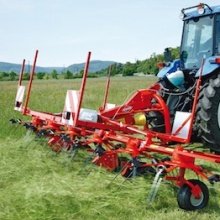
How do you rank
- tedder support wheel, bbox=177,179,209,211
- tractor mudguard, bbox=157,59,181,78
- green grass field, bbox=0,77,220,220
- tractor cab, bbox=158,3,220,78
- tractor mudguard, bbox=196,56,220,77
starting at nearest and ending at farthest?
green grass field, bbox=0,77,220,220, tedder support wheel, bbox=177,179,209,211, tractor mudguard, bbox=196,56,220,77, tractor cab, bbox=158,3,220,78, tractor mudguard, bbox=157,59,181,78

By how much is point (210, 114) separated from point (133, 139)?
4.82ft

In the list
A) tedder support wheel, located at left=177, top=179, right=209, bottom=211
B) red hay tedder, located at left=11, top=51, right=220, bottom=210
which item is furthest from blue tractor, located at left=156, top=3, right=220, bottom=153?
tedder support wheel, located at left=177, top=179, right=209, bottom=211

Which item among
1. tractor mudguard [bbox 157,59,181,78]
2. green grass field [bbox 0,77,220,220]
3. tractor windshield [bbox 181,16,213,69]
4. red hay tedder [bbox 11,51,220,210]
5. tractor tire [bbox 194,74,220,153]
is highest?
tractor windshield [bbox 181,16,213,69]

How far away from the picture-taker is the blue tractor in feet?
19.4

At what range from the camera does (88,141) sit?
5445mm

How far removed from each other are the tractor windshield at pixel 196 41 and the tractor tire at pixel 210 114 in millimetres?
995

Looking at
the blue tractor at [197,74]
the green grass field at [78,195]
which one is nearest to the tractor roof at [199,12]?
the blue tractor at [197,74]

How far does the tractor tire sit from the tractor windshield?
0.99 metres

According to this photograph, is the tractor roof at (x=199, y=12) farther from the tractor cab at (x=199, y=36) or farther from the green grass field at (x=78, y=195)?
the green grass field at (x=78, y=195)

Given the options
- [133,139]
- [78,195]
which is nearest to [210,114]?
[133,139]

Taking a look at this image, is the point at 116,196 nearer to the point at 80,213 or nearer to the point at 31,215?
the point at 80,213

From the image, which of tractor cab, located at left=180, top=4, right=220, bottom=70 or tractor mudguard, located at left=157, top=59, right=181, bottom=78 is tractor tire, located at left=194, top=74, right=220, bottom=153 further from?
tractor mudguard, located at left=157, top=59, right=181, bottom=78

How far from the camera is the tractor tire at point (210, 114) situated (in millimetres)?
5883

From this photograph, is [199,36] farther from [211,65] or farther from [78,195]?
[78,195]
